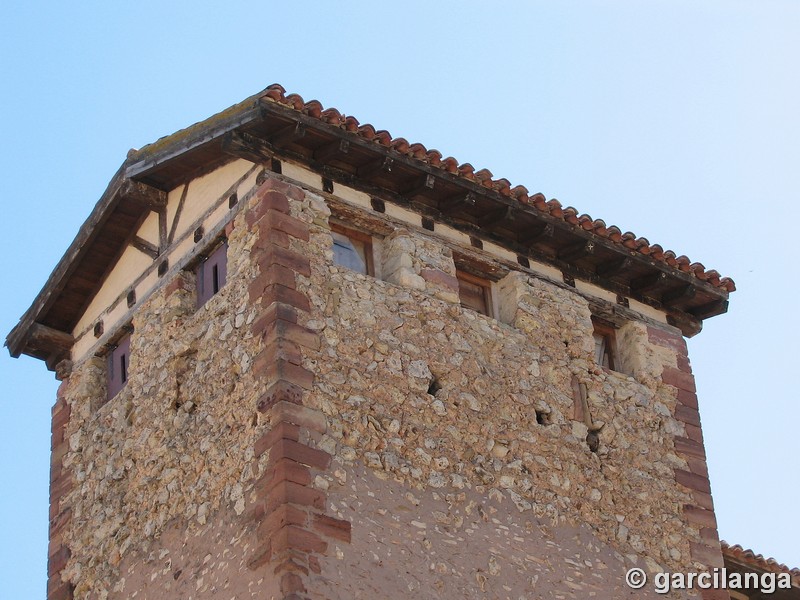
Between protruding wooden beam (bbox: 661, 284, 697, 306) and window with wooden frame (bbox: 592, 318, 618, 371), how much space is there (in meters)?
0.75

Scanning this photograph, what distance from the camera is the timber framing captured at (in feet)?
45.7

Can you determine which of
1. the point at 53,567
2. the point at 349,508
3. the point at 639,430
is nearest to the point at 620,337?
the point at 639,430

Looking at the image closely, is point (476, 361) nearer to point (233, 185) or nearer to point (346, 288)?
point (346, 288)

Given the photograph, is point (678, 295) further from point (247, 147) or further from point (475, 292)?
point (247, 147)

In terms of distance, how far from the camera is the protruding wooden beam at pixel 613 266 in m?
15.8

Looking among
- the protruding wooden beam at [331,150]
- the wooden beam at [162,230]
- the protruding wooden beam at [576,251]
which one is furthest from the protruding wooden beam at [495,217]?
the wooden beam at [162,230]

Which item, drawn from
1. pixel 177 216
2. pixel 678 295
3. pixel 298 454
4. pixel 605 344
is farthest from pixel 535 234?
pixel 298 454

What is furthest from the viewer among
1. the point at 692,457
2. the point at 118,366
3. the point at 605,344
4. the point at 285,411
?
the point at 605,344

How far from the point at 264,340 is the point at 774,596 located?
7.04m

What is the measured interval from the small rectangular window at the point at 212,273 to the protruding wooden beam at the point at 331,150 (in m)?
1.17

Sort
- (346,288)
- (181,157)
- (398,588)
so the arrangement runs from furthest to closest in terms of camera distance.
A: (181,157), (346,288), (398,588)

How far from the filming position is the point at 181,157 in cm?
1460

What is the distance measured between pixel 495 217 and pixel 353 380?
9.37 feet

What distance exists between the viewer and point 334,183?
1436cm
